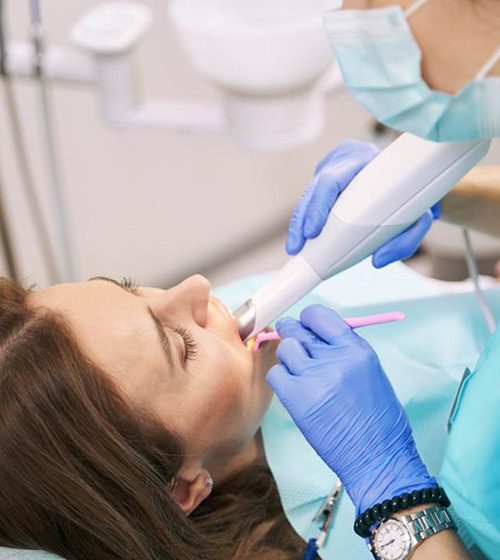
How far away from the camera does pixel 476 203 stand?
1.42 metres

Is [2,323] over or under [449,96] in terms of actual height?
under

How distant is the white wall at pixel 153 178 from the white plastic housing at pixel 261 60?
720mm

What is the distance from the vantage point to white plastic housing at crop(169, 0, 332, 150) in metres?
1.43

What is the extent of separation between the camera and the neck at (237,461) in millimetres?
1292

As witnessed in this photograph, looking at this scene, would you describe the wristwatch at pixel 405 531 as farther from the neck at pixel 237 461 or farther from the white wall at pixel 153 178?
the white wall at pixel 153 178

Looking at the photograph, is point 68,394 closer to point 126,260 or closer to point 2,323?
point 2,323

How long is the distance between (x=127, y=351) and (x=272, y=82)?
598 millimetres

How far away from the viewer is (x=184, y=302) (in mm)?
1248

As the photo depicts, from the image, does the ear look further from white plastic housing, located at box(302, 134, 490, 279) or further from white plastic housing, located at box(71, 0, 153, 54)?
white plastic housing, located at box(71, 0, 153, 54)

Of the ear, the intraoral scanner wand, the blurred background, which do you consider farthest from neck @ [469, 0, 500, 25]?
the blurred background

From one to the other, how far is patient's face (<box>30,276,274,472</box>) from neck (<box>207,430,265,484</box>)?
0.08 ft

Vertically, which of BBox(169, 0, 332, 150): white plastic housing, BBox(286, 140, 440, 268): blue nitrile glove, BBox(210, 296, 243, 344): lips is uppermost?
BBox(169, 0, 332, 150): white plastic housing

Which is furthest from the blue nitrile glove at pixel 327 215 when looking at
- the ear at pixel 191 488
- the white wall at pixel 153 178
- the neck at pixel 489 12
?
the white wall at pixel 153 178

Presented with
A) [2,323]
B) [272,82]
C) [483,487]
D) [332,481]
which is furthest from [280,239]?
[483,487]
